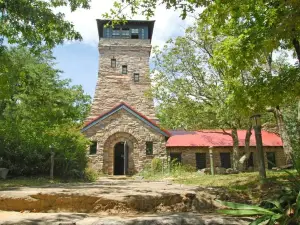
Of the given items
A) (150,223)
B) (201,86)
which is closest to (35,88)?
(150,223)

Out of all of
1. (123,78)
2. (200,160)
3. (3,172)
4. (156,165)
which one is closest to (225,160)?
(200,160)

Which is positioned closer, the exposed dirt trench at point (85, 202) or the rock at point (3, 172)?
the exposed dirt trench at point (85, 202)

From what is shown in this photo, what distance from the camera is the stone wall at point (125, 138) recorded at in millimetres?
20672

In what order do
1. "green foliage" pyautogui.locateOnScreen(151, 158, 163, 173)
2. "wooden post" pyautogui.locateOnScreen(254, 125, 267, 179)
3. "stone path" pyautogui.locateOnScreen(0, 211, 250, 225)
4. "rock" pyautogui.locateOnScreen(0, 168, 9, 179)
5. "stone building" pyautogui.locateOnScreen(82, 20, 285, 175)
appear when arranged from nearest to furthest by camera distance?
"stone path" pyautogui.locateOnScreen(0, 211, 250, 225)
"wooden post" pyautogui.locateOnScreen(254, 125, 267, 179)
"rock" pyautogui.locateOnScreen(0, 168, 9, 179)
"green foliage" pyautogui.locateOnScreen(151, 158, 163, 173)
"stone building" pyautogui.locateOnScreen(82, 20, 285, 175)

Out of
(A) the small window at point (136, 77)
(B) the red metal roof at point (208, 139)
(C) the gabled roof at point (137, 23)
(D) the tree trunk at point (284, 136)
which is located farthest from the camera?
(C) the gabled roof at point (137, 23)

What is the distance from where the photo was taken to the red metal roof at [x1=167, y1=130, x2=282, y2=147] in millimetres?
23559

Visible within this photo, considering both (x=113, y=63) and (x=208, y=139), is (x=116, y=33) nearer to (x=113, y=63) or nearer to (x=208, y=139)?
(x=113, y=63)

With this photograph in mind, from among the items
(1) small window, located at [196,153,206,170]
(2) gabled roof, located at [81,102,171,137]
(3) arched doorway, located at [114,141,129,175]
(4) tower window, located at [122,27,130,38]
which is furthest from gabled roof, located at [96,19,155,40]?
(1) small window, located at [196,153,206,170]

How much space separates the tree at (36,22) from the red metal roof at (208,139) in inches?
602

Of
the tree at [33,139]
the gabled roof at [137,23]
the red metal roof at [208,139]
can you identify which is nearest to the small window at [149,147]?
the red metal roof at [208,139]

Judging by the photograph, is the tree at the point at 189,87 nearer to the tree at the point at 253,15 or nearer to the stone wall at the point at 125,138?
the stone wall at the point at 125,138

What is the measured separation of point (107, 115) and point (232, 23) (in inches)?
566

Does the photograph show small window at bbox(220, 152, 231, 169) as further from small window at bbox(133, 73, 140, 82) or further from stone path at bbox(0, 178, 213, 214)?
stone path at bbox(0, 178, 213, 214)

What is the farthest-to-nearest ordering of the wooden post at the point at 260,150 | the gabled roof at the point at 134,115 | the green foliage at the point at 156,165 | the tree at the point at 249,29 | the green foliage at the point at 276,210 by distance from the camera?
the gabled roof at the point at 134,115
the green foliage at the point at 156,165
the wooden post at the point at 260,150
the tree at the point at 249,29
the green foliage at the point at 276,210
